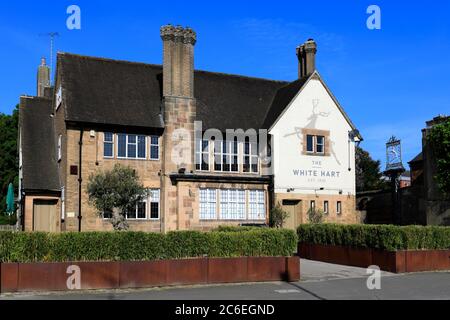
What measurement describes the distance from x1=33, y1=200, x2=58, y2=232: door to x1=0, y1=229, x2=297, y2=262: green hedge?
15.5 meters

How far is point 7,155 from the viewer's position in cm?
5747

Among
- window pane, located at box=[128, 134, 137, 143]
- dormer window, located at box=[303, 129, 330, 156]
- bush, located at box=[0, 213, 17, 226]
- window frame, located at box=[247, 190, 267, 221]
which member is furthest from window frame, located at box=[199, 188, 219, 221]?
bush, located at box=[0, 213, 17, 226]

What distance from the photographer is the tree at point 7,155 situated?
5709cm

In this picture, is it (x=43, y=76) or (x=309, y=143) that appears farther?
(x=43, y=76)

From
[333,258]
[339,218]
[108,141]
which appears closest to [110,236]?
[333,258]

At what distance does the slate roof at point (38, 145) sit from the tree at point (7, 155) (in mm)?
23406

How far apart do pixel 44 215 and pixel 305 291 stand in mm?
19362

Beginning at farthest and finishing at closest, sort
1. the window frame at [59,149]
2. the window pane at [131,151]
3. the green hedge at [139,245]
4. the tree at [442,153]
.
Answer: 1. the tree at [442,153]
2. the window frame at [59,149]
3. the window pane at [131,151]
4. the green hedge at [139,245]

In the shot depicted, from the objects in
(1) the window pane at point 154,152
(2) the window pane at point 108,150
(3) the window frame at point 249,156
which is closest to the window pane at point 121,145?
(2) the window pane at point 108,150

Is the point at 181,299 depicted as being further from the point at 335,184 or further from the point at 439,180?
the point at 439,180

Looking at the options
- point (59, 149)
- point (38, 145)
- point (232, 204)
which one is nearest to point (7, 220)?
point (38, 145)

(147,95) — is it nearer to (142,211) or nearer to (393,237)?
(142,211)

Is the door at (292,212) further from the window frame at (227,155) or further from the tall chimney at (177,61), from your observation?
the tall chimney at (177,61)
